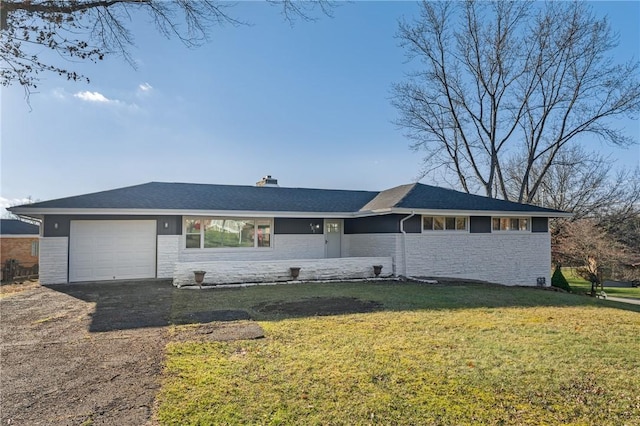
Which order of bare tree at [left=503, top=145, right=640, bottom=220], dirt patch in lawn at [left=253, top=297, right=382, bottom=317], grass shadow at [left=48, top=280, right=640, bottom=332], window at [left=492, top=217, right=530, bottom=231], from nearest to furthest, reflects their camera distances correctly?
grass shadow at [left=48, top=280, right=640, bottom=332] < dirt patch in lawn at [left=253, top=297, right=382, bottom=317] < window at [left=492, top=217, right=530, bottom=231] < bare tree at [left=503, top=145, right=640, bottom=220]

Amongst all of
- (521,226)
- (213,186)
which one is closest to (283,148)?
(213,186)

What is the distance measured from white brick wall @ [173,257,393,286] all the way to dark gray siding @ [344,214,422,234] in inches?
47.2

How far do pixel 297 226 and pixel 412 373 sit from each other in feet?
36.9

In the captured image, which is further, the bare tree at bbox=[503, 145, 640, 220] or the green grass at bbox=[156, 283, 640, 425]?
Result: the bare tree at bbox=[503, 145, 640, 220]

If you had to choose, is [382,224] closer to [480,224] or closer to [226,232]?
[480,224]

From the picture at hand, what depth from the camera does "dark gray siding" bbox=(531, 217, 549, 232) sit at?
15.0 metres

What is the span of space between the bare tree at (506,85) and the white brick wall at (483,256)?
1040 cm

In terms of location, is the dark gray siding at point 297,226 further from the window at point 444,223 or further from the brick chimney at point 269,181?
the brick chimney at point 269,181

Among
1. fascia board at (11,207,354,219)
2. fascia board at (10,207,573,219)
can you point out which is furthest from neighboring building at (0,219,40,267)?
fascia board at (11,207,354,219)

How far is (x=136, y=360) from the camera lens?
4.51 m

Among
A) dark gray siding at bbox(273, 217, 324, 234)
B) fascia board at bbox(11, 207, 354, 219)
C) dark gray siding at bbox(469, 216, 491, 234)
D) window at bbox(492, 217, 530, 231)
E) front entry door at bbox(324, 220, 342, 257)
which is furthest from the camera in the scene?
front entry door at bbox(324, 220, 342, 257)

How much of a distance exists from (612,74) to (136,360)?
27192 millimetres

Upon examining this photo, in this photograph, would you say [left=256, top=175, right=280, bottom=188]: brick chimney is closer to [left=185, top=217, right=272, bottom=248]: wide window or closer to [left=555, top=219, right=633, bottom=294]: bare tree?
[left=185, top=217, right=272, bottom=248]: wide window

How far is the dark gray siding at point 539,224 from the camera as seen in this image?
1496 cm
